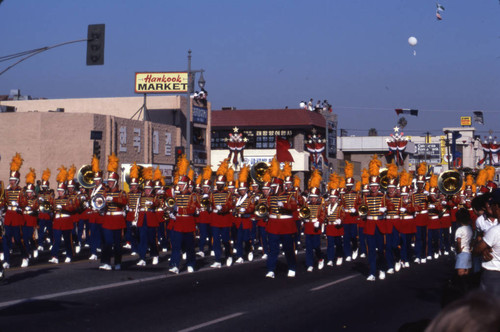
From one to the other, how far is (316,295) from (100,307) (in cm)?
385

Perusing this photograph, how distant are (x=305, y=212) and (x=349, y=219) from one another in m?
Answer: 3.31

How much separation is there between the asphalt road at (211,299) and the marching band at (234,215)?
674mm

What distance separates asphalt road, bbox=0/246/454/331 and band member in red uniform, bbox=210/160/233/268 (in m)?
0.86

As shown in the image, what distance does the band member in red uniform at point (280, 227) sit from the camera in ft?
52.9

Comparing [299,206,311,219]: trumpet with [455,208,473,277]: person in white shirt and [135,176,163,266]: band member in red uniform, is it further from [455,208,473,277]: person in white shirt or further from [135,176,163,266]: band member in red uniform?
[455,208,473,277]: person in white shirt

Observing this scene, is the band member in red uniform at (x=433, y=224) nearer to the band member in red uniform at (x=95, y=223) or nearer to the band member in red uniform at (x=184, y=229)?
the band member in red uniform at (x=184, y=229)

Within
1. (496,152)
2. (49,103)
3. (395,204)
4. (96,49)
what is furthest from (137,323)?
(496,152)

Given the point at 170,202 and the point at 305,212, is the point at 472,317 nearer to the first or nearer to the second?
the point at 305,212

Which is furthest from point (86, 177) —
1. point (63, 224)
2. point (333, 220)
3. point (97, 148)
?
point (97, 148)

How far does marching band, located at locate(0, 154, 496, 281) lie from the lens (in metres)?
16.6

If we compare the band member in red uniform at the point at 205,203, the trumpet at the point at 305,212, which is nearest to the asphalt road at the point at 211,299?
the trumpet at the point at 305,212

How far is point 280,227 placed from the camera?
16172 millimetres

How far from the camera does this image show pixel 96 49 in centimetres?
1919

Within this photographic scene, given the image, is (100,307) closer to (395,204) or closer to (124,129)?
(395,204)
